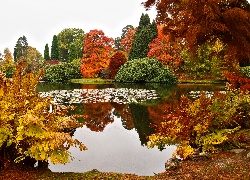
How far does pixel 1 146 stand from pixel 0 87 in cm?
117

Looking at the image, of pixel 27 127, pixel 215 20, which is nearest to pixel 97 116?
pixel 27 127

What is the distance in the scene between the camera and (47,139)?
18.8 ft

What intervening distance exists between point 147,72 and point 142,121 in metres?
28.9

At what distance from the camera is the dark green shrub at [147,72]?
136 feet

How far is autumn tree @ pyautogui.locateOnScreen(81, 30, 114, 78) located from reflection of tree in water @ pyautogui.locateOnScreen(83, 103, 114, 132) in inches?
Result: 1177

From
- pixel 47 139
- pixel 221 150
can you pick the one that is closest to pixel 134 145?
pixel 221 150

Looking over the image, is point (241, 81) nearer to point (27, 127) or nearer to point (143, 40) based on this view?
point (27, 127)

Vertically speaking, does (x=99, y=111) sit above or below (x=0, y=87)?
below

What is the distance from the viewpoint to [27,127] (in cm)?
575

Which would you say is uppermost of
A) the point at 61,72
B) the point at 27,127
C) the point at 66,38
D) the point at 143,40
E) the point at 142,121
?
the point at 66,38

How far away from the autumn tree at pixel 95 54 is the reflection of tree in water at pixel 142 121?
→ 3081 cm

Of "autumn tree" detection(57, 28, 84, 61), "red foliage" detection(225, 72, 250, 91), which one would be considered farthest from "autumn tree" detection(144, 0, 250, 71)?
"autumn tree" detection(57, 28, 84, 61)

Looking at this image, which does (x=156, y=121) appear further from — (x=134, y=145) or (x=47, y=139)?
(x=47, y=139)

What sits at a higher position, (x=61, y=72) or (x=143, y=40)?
(x=143, y=40)
